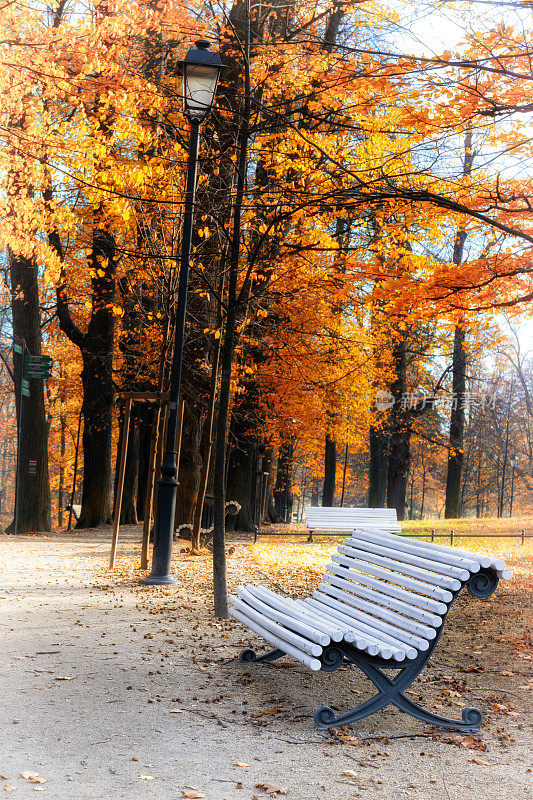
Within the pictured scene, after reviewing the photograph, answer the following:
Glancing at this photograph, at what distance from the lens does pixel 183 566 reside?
35.3ft

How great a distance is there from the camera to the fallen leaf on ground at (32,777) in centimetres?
344

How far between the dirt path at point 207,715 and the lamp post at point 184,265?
0.99m

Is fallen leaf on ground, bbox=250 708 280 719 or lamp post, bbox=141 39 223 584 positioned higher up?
lamp post, bbox=141 39 223 584

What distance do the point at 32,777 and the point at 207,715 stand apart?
4.22 feet

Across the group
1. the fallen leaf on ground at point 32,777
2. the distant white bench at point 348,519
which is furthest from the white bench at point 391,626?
the distant white bench at point 348,519

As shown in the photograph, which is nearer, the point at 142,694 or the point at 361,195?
the point at 142,694

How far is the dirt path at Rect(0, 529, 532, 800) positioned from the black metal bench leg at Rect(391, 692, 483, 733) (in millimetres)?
71

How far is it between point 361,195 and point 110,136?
7903mm

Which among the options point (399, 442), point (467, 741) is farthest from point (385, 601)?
point (399, 442)

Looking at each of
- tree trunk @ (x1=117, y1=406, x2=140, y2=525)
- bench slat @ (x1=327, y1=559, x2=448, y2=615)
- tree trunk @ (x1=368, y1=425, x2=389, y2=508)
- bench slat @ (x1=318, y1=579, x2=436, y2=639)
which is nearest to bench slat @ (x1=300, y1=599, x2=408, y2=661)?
bench slat @ (x1=318, y1=579, x2=436, y2=639)

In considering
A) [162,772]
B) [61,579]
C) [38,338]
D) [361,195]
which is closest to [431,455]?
[38,338]

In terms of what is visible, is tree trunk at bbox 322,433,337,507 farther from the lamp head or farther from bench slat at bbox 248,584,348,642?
bench slat at bbox 248,584,348,642

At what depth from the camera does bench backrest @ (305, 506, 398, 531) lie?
12.5m

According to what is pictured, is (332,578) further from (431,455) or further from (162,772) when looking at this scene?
(431,455)
